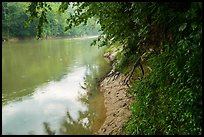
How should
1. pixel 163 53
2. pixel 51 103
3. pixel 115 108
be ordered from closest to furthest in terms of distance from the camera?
pixel 163 53 < pixel 115 108 < pixel 51 103

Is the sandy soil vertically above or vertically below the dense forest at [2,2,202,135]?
below

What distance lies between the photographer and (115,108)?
9.99 meters

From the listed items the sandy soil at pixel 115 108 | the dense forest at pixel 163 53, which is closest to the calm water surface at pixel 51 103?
the sandy soil at pixel 115 108

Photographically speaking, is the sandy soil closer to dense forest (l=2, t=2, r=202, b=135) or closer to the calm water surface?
the calm water surface

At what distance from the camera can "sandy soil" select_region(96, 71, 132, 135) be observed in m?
8.00

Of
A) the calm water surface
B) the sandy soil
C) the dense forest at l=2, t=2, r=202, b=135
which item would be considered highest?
the dense forest at l=2, t=2, r=202, b=135

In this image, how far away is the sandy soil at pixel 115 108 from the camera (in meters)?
8.00

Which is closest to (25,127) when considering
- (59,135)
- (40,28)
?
(59,135)

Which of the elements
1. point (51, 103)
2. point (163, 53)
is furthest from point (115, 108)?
point (163, 53)

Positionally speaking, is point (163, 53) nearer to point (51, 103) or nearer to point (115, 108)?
point (115, 108)

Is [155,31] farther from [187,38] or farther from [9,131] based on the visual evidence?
[9,131]

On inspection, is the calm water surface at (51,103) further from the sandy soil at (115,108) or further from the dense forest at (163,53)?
the dense forest at (163,53)

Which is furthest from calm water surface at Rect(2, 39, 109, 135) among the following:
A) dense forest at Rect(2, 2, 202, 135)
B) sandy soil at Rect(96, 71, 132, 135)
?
dense forest at Rect(2, 2, 202, 135)

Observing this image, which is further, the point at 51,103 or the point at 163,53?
the point at 51,103
